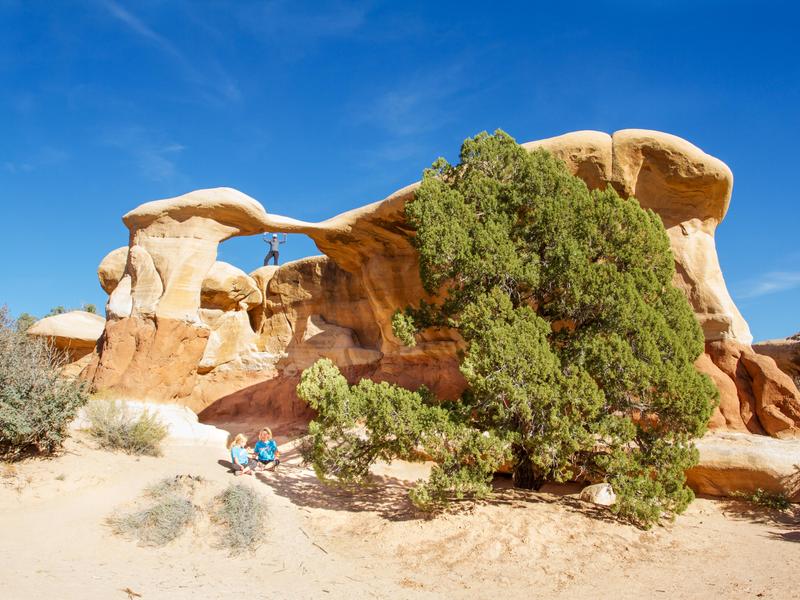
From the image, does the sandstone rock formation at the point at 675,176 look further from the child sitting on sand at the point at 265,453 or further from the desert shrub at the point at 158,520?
the desert shrub at the point at 158,520

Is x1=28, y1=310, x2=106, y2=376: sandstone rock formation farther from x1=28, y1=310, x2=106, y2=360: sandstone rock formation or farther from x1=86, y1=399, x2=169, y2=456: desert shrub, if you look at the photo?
x1=86, y1=399, x2=169, y2=456: desert shrub

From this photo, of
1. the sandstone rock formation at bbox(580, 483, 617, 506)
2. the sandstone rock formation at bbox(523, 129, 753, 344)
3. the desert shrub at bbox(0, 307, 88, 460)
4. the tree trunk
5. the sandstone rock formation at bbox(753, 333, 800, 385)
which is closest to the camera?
the desert shrub at bbox(0, 307, 88, 460)

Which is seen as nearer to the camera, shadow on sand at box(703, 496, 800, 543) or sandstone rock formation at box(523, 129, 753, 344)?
shadow on sand at box(703, 496, 800, 543)

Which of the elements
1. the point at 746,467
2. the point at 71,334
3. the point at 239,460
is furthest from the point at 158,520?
the point at 71,334

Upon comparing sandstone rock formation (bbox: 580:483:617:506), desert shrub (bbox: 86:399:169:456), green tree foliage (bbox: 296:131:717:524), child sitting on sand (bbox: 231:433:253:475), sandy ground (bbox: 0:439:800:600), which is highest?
green tree foliage (bbox: 296:131:717:524)

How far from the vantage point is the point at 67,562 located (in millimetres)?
7379

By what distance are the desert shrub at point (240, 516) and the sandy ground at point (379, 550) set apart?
0.18m

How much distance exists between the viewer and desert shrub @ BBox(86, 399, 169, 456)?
11.6 metres

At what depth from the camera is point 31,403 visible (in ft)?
32.6

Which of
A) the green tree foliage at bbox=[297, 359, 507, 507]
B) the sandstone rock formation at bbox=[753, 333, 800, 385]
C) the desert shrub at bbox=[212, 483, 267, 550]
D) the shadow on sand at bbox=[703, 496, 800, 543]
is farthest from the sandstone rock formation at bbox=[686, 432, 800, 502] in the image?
the desert shrub at bbox=[212, 483, 267, 550]

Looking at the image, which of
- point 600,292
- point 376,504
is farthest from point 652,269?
point 376,504

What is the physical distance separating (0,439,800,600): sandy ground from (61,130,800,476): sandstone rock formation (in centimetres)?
386

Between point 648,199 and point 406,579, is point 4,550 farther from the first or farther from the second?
point 648,199

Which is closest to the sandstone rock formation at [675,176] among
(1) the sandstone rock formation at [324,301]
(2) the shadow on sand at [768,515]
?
(1) the sandstone rock formation at [324,301]
